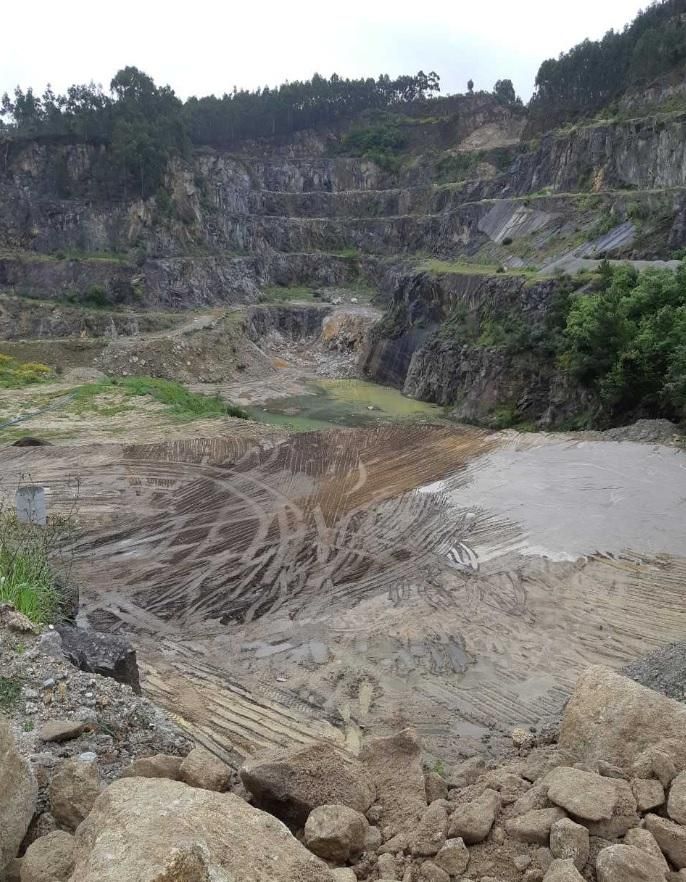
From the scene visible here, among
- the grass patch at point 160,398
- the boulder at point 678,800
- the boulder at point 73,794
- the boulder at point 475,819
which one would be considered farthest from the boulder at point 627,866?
the grass patch at point 160,398

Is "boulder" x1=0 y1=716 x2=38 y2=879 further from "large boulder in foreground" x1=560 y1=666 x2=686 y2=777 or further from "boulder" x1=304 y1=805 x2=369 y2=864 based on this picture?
"large boulder in foreground" x1=560 y1=666 x2=686 y2=777

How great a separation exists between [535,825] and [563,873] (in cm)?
57

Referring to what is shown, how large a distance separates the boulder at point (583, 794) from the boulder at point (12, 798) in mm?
3554

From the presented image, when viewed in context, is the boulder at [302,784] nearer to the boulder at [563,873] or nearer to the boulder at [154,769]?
the boulder at [154,769]

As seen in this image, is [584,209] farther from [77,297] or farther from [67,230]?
[67,230]

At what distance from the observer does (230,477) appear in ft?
71.8

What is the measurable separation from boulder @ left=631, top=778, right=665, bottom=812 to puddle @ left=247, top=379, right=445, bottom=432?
29422mm

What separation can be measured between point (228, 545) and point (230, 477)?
202 inches

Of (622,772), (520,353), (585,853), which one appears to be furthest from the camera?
(520,353)

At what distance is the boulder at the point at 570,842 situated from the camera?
4.21 meters

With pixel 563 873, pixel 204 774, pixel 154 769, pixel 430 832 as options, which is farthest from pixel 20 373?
pixel 563 873

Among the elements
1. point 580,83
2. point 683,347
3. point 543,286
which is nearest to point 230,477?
point 683,347

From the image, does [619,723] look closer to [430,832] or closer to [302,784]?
[430,832]

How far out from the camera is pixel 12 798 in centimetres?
414
